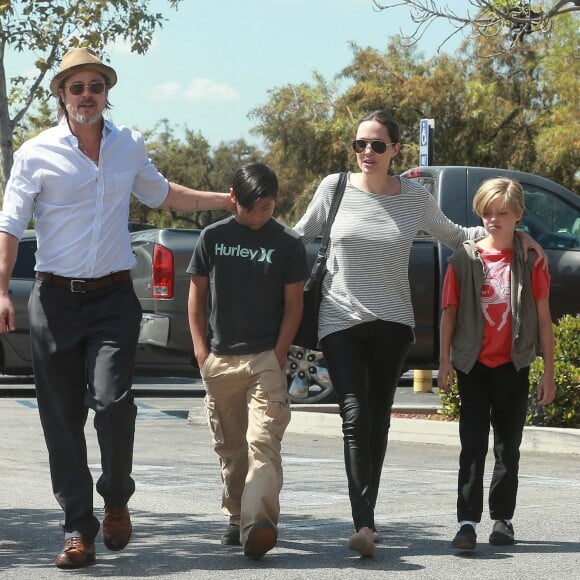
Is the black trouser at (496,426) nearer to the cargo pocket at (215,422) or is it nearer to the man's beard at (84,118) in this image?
the cargo pocket at (215,422)

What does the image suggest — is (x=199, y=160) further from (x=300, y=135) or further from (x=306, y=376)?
(x=306, y=376)

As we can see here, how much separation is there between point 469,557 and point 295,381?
6910mm

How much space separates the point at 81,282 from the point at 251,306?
2.49ft

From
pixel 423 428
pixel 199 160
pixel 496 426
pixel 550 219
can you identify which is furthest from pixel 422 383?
pixel 199 160

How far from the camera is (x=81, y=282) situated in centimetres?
584

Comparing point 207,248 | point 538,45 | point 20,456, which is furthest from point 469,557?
point 538,45

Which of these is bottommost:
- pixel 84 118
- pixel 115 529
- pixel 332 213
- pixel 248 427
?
pixel 115 529

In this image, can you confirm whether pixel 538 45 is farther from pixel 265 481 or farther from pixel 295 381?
pixel 265 481

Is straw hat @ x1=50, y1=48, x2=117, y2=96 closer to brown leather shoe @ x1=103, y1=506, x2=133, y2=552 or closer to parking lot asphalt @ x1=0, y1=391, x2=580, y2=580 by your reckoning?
brown leather shoe @ x1=103, y1=506, x2=133, y2=552

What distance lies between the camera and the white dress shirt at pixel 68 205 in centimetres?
580

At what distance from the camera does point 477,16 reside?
42.2 ft

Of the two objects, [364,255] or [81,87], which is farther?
[364,255]

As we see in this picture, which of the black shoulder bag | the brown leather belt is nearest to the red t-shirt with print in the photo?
the black shoulder bag

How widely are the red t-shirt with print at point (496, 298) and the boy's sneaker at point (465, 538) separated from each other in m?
0.73
